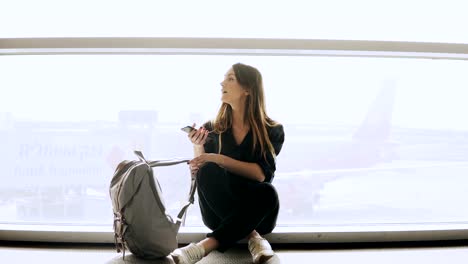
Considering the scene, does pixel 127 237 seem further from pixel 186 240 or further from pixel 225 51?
pixel 225 51

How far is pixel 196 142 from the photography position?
1655 millimetres

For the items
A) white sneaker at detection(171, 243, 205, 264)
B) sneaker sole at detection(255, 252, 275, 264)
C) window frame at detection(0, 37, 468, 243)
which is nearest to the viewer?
white sneaker at detection(171, 243, 205, 264)

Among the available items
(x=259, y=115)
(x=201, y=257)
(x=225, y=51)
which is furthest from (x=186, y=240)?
(x=225, y=51)

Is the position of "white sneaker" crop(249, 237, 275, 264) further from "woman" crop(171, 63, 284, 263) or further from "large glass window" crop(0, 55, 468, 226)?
"large glass window" crop(0, 55, 468, 226)

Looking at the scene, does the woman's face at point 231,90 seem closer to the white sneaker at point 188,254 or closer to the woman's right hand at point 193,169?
the woman's right hand at point 193,169

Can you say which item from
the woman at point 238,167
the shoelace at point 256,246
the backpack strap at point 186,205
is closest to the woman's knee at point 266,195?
the woman at point 238,167

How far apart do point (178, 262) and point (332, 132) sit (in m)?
1.17

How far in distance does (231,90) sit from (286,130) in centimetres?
52

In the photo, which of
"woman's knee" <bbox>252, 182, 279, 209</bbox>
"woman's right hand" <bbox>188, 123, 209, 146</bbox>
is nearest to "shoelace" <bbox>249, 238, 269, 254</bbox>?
"woman's knee" <bbox>252, 182, 279, 209</bbox>

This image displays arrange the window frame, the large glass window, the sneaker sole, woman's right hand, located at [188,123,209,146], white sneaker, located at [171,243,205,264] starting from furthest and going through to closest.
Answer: the large glass window
the window frame
woman's right hand, located at [188,123,209,146]
the sneaker sole
white sneaker, located at [171,243,205,264]

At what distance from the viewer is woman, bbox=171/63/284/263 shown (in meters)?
1.56

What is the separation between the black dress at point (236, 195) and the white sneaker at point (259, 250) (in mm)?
56

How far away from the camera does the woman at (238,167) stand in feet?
5.12

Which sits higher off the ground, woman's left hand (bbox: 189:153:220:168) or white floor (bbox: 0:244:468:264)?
woman's left hand (bbox: 189:153:220:168)
